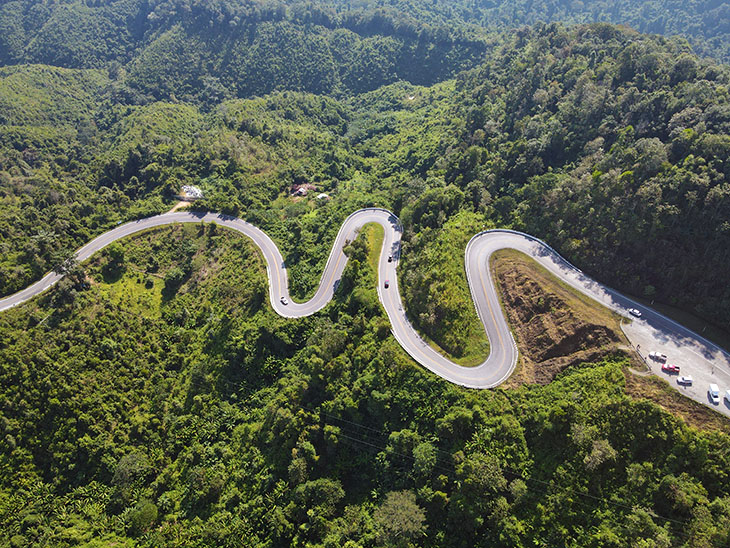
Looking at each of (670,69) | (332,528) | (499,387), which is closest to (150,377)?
(332,528)

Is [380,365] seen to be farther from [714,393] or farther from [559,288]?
[714,393]

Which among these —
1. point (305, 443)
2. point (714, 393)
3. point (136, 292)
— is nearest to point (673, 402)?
point (714, 393)

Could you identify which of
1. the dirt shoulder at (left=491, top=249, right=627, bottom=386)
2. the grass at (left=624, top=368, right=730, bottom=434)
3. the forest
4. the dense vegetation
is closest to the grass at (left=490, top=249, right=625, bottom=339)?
the dirt shoulder at (left=491, top=249, right=627, bottom=386)

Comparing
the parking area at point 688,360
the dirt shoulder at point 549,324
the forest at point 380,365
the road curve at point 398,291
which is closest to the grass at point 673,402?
the parking area at point 688,360

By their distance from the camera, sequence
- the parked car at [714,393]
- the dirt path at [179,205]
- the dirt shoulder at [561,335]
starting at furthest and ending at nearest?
1. the dirt path at [179,205]
2. the dirt shoulder at [561,335]
3. the parked car at [714,393]

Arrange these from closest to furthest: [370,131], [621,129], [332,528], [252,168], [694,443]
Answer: [694,443] → [332,528] → [621,129] → [252,168] → [370,131]

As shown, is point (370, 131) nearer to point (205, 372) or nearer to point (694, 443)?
point (205, 372)

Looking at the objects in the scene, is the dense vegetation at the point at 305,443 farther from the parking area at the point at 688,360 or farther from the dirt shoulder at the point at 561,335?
the parking area at the point at 688,360
